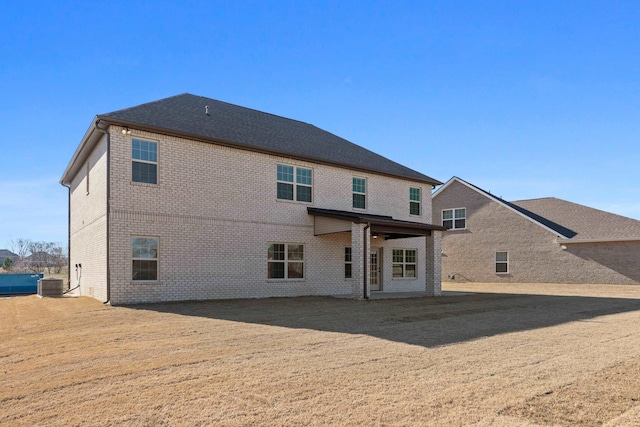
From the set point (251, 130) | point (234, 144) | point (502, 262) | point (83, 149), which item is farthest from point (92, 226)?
point (502, 262)

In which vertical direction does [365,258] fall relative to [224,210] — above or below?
below

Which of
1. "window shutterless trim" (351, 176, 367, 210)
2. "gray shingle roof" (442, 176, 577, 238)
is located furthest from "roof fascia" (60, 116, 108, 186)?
"gray shingle roof" (442, 176, 577, 238)

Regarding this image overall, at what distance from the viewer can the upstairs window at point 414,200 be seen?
2361 cm

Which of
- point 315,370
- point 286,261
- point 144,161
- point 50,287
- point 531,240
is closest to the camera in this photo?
point 315,370

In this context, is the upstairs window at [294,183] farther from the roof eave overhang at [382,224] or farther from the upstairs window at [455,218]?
the upstairs window at [455,218]

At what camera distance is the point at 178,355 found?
748 cm

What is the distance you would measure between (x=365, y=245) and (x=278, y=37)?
765 cm

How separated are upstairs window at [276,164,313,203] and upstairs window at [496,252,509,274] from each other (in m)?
18.1

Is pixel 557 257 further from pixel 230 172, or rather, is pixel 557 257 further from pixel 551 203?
pixel 230 172

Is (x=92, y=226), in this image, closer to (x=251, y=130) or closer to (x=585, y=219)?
(x=251, y=130)

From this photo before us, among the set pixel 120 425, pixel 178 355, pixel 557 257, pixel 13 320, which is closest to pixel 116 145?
pixel 13 320

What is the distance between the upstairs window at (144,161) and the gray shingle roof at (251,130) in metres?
0.62

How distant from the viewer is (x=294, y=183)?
1914 centimetres

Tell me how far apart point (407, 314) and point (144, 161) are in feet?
30.6
